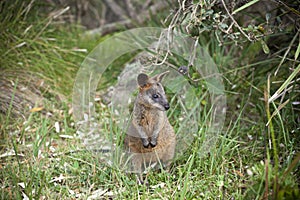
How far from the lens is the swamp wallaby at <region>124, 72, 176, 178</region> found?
3.16 m

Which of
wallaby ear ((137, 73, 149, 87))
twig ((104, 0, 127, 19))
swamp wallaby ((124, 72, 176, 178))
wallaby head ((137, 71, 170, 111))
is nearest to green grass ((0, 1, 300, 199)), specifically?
swamp wallaby ((124, 72, 176, 178))

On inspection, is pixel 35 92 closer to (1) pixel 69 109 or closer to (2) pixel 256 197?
(1) pixel 69 109

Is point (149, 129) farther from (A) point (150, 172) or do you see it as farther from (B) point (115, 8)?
(B) point (115, 8)

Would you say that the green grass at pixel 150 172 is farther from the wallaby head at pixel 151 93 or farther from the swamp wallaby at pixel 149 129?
the wallaby head at pixel 151 93

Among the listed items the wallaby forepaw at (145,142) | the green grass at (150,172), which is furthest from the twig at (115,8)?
the wallaby forepaw at (145,142)

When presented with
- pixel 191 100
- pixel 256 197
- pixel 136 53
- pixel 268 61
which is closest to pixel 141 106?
pixel 191 100

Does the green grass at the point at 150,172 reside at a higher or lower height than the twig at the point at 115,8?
lower

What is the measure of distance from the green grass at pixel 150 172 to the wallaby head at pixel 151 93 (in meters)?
0.42

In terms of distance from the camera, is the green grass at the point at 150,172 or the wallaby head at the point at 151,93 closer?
the green grass at the point at 150,172

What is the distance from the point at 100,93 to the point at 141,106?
1574 millimetres

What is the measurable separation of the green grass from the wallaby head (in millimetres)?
422

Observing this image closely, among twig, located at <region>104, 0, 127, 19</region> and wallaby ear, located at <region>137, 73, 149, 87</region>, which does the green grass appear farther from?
twig, located at <region>104, 0, 127, 19</region>

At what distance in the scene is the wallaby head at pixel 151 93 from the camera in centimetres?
312

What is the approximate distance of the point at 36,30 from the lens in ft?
16.2
